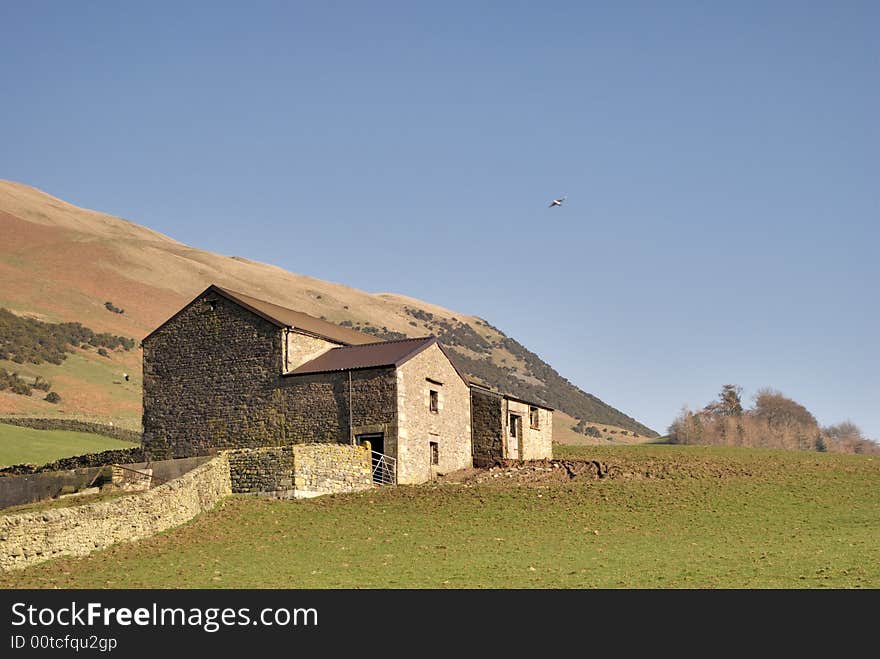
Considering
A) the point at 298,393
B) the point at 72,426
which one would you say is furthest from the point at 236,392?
the point at 72,426

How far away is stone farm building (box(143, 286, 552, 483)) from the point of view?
152 ft

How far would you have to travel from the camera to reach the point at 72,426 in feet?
256

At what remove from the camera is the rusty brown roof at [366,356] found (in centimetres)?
4691

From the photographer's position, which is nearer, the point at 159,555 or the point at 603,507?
the point at 159,555

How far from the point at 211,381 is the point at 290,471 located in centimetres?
1048

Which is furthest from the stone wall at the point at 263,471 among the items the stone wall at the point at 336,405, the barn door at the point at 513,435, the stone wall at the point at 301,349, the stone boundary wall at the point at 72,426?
the stone boundary wall at the point at 72,426

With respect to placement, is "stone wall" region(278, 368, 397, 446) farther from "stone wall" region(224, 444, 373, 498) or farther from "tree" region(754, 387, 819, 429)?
"tree" region(754, 387, 819, 429)

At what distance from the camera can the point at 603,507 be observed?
39.7m

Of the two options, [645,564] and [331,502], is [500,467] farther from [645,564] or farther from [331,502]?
[645,564]

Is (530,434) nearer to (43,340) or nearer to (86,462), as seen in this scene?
(86,462)

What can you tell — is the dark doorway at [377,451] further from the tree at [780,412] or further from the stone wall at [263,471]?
the tree at [780,412]

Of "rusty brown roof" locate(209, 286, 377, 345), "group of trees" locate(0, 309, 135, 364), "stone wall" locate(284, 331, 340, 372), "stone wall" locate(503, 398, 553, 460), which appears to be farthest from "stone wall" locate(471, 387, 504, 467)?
"group of trees" locate(0, 309, 135, 364)
